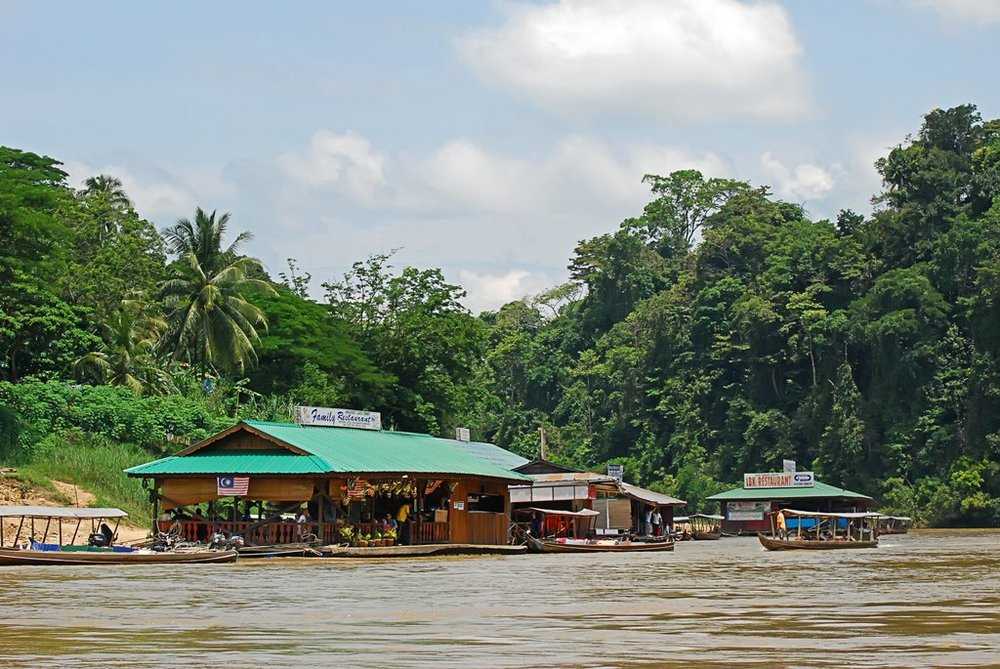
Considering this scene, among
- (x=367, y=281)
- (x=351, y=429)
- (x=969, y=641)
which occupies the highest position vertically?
(x=367, y=281)

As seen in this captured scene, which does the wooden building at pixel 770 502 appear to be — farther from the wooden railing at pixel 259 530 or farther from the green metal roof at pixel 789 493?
the wooden railing at pixel 259 530

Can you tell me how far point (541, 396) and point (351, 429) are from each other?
6812 cm

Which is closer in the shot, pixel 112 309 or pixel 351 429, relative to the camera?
pixel 351 429

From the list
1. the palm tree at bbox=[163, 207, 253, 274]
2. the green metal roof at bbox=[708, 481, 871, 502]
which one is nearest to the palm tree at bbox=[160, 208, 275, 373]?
the palm tree at bbox=[163, 207, 253, 274]

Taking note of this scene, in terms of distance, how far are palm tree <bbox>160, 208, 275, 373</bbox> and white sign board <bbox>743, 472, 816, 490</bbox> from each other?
973 inches

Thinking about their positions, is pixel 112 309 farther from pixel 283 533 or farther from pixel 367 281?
pixel 283 533

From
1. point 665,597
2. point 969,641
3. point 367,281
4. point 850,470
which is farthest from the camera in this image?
point 850,470

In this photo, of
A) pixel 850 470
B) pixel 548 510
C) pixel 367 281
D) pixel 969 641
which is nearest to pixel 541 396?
pixel 850 470

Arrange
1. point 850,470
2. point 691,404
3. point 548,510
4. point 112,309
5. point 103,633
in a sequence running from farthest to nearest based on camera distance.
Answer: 1. point 691,404
2. point 850,470
3. point 112,309
4. point 548,510
5. point 103,633

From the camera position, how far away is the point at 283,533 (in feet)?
115

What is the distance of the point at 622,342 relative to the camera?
335 feet

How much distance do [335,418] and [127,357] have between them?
1429 cm

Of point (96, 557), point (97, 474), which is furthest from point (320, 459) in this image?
point (97, 474)

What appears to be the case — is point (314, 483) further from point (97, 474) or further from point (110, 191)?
point (110, 191)
